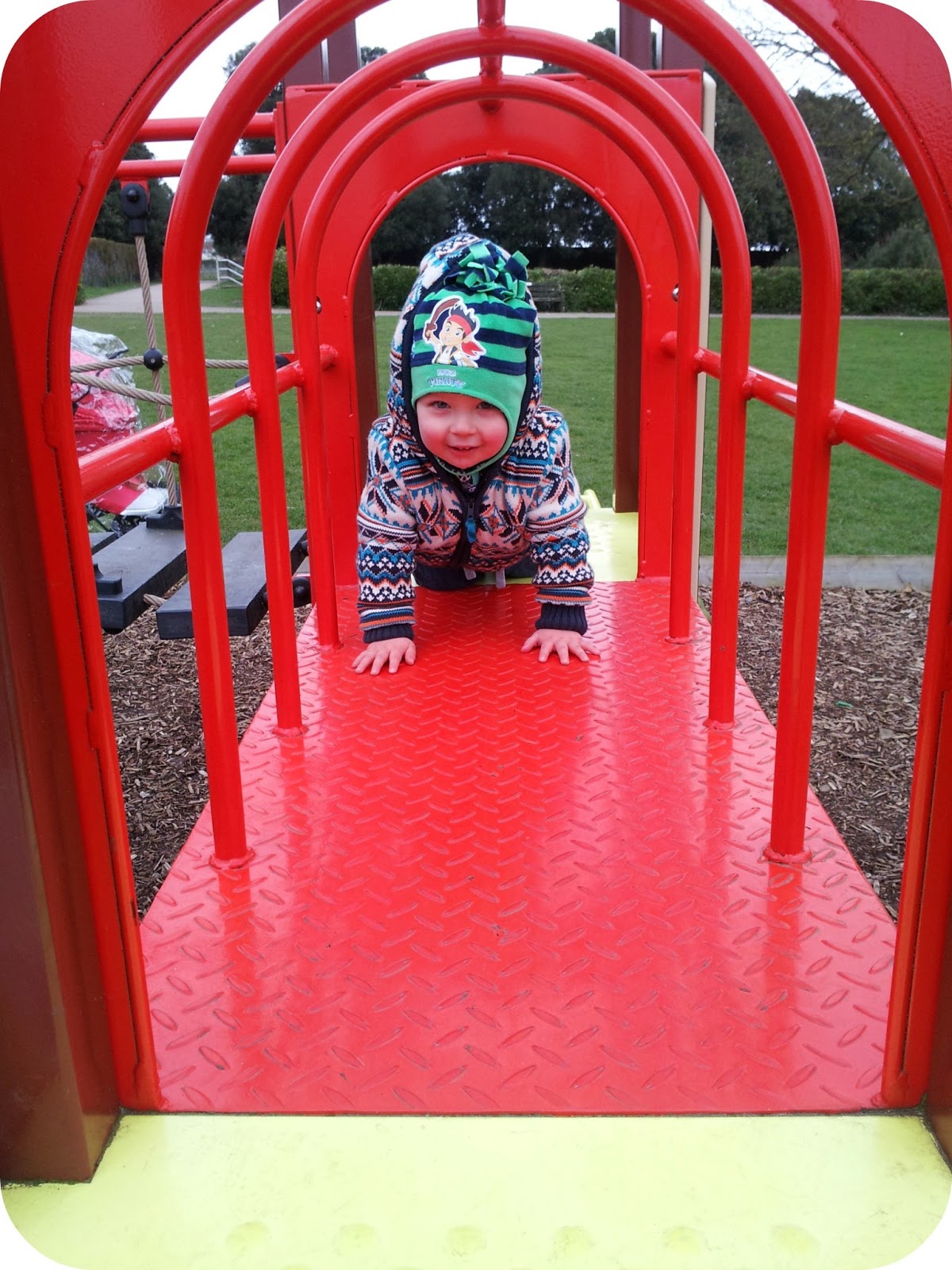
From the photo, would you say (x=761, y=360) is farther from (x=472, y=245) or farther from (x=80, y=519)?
(x=80, y=519)

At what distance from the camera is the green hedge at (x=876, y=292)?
62.4 ft

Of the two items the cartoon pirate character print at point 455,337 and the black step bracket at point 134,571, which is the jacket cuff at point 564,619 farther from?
the black step bracket at point 134,571

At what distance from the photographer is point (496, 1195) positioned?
3.57ft

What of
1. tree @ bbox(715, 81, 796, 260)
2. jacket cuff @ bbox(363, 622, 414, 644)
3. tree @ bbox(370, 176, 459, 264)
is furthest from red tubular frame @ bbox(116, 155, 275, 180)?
tree @ bbox(370, 176, 459, 264)

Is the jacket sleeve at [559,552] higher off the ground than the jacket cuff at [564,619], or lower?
higher

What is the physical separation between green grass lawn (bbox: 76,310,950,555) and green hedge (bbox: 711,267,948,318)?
2.34 metres

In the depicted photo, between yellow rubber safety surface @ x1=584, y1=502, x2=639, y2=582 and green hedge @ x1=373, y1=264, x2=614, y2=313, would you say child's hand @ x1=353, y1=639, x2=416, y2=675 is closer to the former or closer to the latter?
yellow rubber safety surface @ x1=584, y1=502, x2=639, y2=582

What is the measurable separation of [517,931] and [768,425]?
927 cm

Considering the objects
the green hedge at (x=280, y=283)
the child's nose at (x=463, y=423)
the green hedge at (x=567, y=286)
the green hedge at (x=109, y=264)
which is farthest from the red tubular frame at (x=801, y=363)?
the green hedge at (x=109, y=264)

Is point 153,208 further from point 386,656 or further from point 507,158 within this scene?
point 386,656

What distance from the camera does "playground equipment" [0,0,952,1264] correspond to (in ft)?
3.33

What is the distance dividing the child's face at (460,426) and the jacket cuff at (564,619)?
0.46 meters

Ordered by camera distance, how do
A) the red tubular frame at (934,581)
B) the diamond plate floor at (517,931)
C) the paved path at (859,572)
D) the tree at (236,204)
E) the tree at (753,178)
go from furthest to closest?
the tree at (236,204) < the tree at (753,178) < the paved path at (859,572) < the diamond plate floor at (517,931) < the red tubular frame at (934,581)

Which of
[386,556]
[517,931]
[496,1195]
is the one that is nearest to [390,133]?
[386,556]
